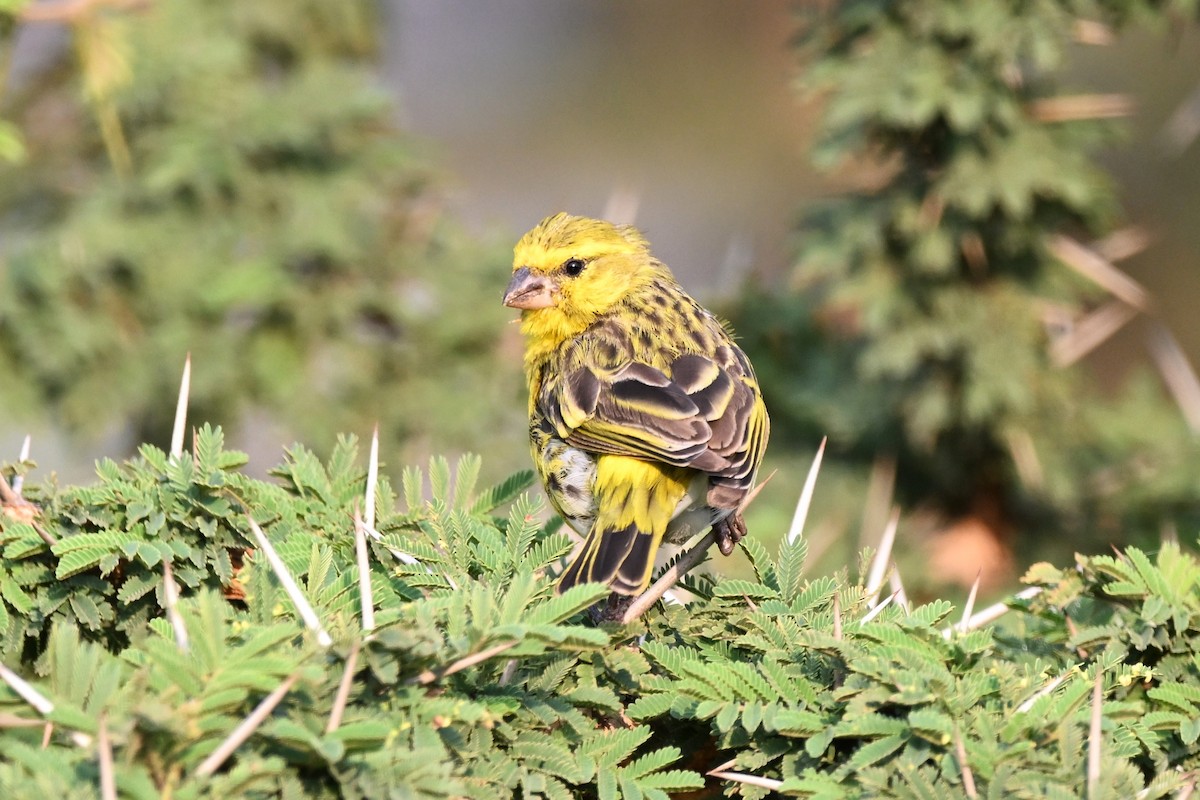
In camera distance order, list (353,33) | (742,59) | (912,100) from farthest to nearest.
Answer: (742,59) < (353,33) < (912,100)

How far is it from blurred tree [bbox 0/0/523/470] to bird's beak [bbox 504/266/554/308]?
7.79ft

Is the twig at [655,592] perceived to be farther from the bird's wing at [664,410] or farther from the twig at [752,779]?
the bird's wing at [664,410]

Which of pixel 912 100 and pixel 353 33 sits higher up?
pixel 353 33

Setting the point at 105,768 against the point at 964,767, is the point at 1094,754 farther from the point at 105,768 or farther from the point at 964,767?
the point at 105,768

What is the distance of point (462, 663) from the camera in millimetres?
2113

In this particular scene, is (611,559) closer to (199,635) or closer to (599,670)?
(599,670)

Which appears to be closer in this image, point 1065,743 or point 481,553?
point 1065,743

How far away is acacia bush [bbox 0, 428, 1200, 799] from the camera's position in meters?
1.96

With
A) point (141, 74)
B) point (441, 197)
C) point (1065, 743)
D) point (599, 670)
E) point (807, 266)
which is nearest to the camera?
point (1065, 743)

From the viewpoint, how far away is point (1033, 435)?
21.7ft

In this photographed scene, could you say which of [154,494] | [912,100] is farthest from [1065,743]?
[912,100]

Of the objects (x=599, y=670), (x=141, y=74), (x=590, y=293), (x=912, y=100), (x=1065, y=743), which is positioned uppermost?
(x=141, y=74)

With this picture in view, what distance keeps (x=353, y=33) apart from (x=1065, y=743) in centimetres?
751

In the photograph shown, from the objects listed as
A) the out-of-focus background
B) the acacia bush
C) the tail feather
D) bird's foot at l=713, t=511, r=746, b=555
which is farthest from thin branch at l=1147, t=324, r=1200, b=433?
the tail feather
